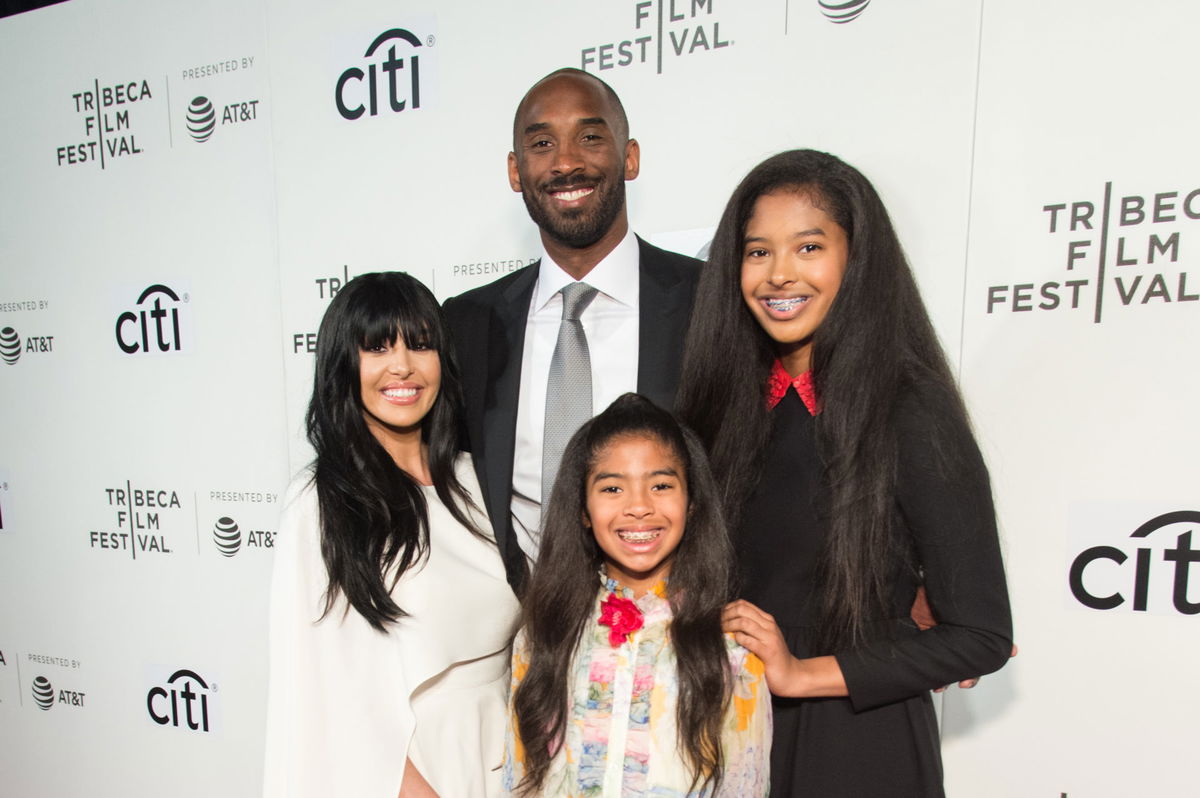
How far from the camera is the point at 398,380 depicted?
1568 millimetres

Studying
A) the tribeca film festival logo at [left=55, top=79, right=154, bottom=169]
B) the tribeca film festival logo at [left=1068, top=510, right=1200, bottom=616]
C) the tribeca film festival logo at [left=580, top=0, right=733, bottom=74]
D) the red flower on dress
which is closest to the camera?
the red flower on dress

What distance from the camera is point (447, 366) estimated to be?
1.68 metres

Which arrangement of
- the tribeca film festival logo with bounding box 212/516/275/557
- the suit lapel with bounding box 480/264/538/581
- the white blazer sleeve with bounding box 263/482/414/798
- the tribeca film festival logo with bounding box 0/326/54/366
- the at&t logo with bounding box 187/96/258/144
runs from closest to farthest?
1. the white blazer sleeve with bounding box 263/482/414/798
2. the suit lapel with bounding box 480/264/538/581
3. the at&t logo with bounding box 187/96/258/144
4. the tribeca film festival logo with bounding box 212/516/275/557
5. the tribeca film festival logo with bounding box 0/326/54/366

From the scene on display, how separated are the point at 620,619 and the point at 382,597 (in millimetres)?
507

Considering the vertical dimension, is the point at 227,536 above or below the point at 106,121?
below

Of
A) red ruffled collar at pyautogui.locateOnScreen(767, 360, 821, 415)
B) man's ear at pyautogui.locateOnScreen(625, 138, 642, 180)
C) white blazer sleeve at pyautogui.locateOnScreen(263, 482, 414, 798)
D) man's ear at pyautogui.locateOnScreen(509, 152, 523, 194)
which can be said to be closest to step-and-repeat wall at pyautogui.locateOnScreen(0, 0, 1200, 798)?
man's ear at pyautogui.locateOnScreen(625, 138, 642, 180)

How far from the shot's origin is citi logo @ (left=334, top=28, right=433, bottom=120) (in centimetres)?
262

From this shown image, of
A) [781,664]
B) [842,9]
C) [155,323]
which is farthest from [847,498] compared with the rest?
[155,323]

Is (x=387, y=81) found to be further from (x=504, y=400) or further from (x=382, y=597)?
(x=382, y=597)

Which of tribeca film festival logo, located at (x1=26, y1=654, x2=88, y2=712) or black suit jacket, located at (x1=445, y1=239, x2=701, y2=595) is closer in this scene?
black suit jacket, located at (x1=445, y1=239, x2=701, y2=595)

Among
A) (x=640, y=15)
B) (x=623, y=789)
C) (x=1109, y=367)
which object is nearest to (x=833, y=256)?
(x=623, y=789)

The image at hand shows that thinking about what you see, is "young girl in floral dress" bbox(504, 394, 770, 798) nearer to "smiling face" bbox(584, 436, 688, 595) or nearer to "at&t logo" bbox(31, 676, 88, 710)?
"smiling face" bbox(584, 436, 688, 595)

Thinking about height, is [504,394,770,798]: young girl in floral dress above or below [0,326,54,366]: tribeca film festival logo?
below

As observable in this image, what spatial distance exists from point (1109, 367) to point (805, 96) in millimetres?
1154
